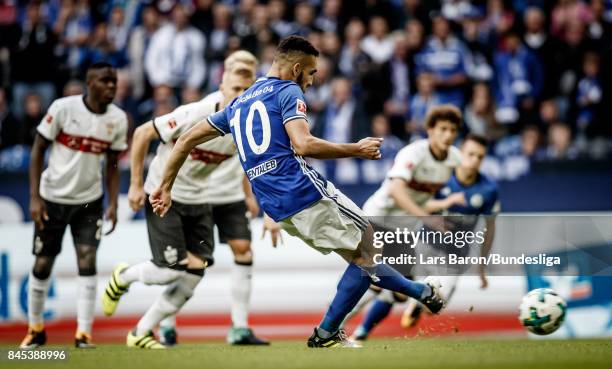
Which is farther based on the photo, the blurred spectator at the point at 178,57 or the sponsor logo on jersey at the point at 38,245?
the blurred spectator at the point at 178,57

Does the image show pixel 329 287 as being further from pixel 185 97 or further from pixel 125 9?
pixel 125 9

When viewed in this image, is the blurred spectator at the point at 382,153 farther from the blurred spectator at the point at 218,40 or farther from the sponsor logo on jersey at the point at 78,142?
the sponsor logo on jersey at the point at 78,142

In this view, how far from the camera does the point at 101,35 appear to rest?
15.6m

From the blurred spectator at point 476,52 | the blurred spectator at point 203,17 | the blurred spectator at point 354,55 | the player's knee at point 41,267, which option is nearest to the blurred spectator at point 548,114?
the blurred spectator at point 476,52

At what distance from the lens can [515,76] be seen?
14.7 m

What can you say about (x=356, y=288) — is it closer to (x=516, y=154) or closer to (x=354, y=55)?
(x=516, y=154)

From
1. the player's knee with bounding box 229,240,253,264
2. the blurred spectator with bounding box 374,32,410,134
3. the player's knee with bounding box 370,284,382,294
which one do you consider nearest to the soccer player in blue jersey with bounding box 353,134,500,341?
the player's knee with bounding box 370,284,382,294

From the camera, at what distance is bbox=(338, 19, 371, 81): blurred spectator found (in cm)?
1475

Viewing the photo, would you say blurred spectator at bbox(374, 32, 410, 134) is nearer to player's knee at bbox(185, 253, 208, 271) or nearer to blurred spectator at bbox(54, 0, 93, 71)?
blurred spectator at bbox(54, 0, 93, 71)

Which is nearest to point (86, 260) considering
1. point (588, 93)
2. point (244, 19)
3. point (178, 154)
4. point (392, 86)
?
point (178, 154)

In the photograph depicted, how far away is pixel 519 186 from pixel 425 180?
3.07 metres

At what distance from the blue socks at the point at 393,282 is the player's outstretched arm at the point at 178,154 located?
1.58 metres

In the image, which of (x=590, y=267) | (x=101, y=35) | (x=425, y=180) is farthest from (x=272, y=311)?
(x=101, y=35)

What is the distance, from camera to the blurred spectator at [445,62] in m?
14.5
